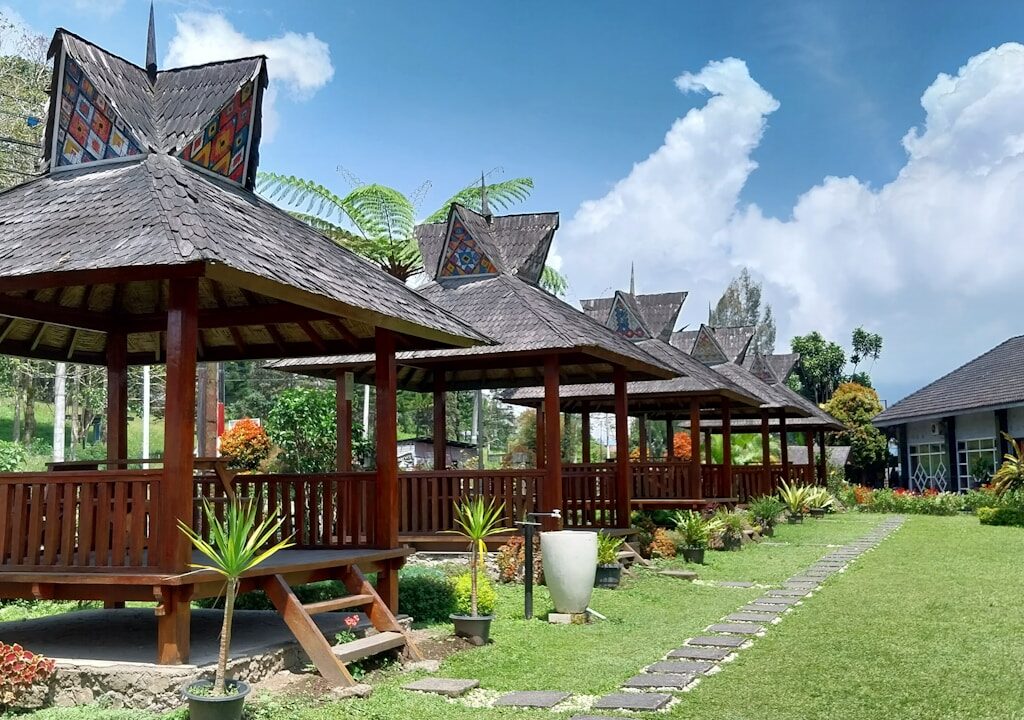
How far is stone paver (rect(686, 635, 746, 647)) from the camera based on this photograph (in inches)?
386

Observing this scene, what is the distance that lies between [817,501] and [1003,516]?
6.98m

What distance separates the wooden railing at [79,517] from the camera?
819 centimetres

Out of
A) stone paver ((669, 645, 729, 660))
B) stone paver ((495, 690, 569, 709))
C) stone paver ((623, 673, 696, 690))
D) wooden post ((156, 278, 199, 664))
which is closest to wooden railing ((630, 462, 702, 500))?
stone paver ((669, 645, 729, 660))

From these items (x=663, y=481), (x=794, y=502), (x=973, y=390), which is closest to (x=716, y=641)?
(x=663, y=481)

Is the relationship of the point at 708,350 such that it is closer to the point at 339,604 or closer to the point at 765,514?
the point at 765,514

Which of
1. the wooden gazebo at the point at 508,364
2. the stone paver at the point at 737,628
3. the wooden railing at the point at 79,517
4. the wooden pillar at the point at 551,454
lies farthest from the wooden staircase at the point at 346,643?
the wooden pillar at the point at 551,454

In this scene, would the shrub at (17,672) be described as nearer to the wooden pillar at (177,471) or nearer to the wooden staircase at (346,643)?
the wooden pillar at (177,471)

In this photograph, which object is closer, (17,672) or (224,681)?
(224,681)

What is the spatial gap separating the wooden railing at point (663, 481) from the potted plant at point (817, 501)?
1058cm

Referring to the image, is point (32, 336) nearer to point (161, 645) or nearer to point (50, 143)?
point (50, 143)

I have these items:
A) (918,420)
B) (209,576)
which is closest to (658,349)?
(209,576)

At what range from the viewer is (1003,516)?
25.6 meters

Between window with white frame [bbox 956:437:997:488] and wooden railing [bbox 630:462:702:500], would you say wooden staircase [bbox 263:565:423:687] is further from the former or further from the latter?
window with white frame [bbox 956:437:997:488]

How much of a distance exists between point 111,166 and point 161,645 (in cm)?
471
